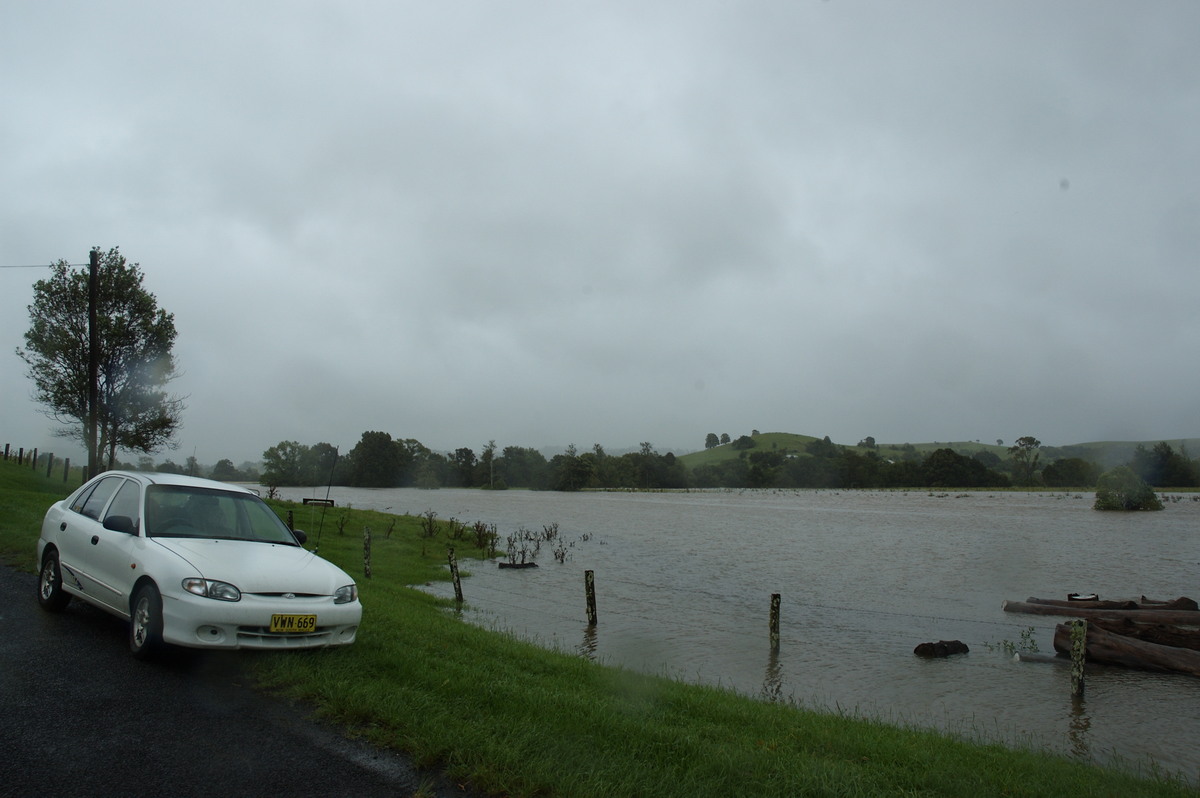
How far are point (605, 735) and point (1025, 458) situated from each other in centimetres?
15079

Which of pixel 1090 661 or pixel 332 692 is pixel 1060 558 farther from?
pixel 332 692

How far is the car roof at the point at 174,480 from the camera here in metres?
7.98

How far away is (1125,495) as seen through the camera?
2844 inches

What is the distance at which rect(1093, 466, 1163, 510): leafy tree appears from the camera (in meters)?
71.9

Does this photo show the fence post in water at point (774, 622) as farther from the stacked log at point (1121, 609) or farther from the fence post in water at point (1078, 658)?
the stacked log at point (1121, 609)

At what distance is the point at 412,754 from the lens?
4.84m

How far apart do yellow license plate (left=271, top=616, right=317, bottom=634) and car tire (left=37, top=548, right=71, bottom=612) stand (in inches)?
143

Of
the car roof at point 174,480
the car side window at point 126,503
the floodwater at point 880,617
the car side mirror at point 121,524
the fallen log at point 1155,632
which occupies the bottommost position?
the floodwater at point 880,617

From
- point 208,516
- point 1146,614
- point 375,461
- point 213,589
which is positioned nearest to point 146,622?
point 213,589

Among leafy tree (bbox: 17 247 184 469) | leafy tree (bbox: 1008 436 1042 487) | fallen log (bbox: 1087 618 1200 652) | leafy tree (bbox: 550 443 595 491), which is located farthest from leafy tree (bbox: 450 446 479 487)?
fallen log (bbox: 1087 618 1200 652)

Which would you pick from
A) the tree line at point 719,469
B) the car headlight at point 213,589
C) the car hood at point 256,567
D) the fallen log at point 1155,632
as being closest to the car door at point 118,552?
the car hood at point 256,567

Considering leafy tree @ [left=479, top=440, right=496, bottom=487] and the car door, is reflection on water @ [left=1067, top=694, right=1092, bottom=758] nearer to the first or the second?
the car door

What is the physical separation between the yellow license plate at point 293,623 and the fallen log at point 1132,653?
52.9ft

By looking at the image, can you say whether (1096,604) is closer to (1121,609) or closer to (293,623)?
(1121,609)
